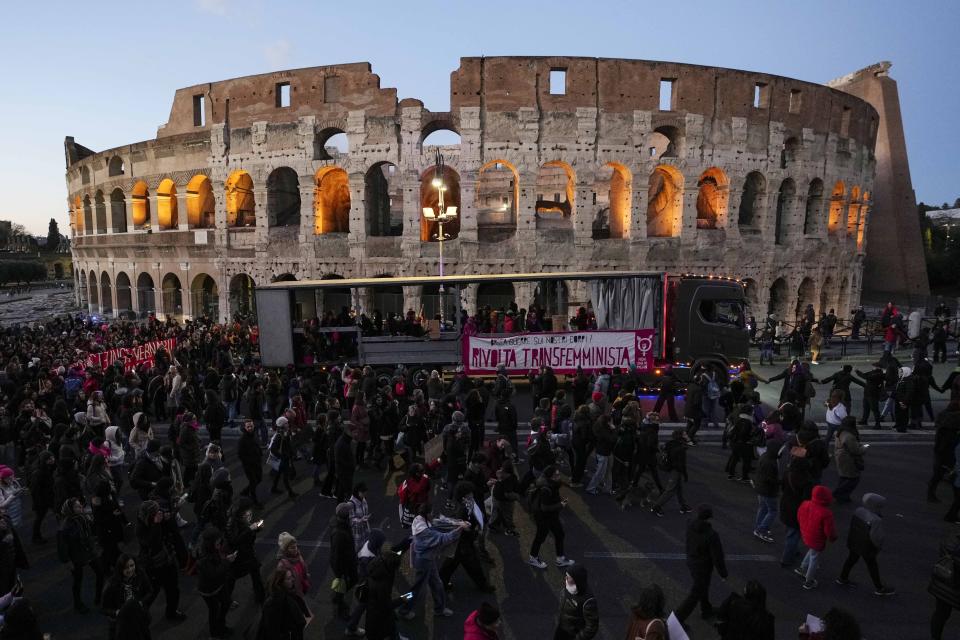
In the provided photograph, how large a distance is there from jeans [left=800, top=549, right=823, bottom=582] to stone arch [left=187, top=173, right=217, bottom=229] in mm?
30356

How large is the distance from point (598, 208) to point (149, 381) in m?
33.6

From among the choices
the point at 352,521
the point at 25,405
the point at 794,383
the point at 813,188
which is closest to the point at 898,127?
the point at 813,188

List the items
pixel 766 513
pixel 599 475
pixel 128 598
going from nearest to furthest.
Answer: pixel 128 598 < pixel 766 513 < pixel 599 475

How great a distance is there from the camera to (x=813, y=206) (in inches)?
1169

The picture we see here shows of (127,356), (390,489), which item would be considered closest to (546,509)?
(390,489)

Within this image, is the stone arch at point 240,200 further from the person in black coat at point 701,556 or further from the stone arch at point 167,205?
the person in black coat at point 701,556

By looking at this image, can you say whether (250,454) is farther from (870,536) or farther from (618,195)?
(618,195)

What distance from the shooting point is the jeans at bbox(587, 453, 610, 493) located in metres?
9.59

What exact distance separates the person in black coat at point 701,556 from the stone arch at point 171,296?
31579 millimetres

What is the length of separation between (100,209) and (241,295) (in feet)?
47.5

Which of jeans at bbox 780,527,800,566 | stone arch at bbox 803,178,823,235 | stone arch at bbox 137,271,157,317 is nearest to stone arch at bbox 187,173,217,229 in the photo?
stone arch at bbox 137,271,157,317

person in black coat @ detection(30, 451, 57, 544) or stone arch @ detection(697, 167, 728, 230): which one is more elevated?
stone arch @ detection(697, 167, 728, 230)

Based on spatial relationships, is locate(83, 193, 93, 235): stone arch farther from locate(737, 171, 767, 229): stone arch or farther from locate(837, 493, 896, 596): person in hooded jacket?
locate(837, 493, 896, 596): person in hooded jacket

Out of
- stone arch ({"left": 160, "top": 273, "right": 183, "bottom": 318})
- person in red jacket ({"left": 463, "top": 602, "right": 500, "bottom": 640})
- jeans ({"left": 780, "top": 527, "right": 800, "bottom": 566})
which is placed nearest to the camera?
person in red jacket ({"left": 463, "top": 602, "right": 500, "bottom": 640})
